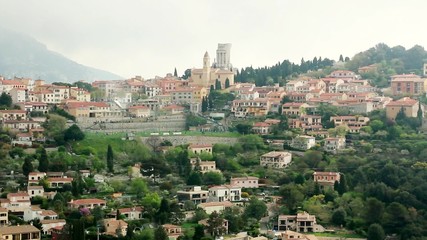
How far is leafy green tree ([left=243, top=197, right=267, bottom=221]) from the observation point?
17422 mm

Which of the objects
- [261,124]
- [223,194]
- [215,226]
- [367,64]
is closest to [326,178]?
[223,194]

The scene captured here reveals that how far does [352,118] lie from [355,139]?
4.56ft

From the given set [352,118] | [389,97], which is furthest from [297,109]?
[389,97]

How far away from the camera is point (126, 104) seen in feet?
93.0

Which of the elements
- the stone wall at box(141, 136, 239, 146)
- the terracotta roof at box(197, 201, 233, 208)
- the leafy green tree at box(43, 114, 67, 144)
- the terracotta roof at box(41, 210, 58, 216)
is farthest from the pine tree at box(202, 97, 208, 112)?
the terracotta roof at box(41, 210, 58, 216)

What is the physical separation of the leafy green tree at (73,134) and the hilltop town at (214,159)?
40 mm

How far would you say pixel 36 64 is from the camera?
7262 cm

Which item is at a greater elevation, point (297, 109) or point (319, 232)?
point (297, 109)

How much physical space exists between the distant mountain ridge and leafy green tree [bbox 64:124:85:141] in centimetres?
4265

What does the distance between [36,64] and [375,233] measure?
5985cm

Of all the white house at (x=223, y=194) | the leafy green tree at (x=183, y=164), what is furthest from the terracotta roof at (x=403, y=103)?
the white house at (x=223, y=194)

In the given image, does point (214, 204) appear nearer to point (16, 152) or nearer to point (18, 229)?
point (18, 229)

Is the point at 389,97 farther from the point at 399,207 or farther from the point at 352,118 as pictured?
the point at 399,207

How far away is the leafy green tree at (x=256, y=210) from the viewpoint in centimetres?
1742
